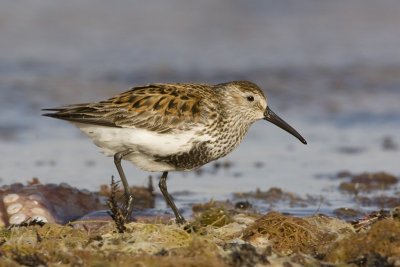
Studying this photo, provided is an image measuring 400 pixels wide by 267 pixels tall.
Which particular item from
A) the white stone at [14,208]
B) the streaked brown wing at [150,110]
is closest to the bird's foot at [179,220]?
the streaked brown wing at [150,110]

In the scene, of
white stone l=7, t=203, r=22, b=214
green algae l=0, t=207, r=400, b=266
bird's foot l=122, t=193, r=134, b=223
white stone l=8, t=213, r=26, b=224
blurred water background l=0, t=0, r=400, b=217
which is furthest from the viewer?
blurred water background l=0, t=0, r=400, b=217

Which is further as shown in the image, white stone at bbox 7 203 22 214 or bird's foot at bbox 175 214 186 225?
white stone at bbox 7 203 22 214

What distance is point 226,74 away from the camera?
14969 millimetres

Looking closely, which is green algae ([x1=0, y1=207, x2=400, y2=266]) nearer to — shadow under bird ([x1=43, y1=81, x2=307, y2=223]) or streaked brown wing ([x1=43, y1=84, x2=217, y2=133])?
shadow under bird ([x1=43, y1=81, x2=307, y2=223])

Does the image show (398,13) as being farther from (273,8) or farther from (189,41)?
(189,41)

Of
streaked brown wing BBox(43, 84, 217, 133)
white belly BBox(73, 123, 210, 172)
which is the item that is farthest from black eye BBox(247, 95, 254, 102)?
white belly BBox(73, 123, 210, 172)

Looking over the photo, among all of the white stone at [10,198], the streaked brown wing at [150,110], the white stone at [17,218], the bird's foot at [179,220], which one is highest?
the streaked brown wing at [150,110]

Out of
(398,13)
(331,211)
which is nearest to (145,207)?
(331,211)

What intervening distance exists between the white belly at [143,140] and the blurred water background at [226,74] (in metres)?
2.00

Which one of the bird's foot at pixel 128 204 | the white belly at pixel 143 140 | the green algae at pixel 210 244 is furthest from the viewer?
the bird's foot at pixel 128 204

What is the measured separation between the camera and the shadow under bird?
20.3 feet

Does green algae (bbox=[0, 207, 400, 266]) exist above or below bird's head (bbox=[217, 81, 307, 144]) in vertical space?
below

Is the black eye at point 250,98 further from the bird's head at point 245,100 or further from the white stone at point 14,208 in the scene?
Answer: the white stone at point 14,208

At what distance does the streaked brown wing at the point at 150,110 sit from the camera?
621 centimetres
